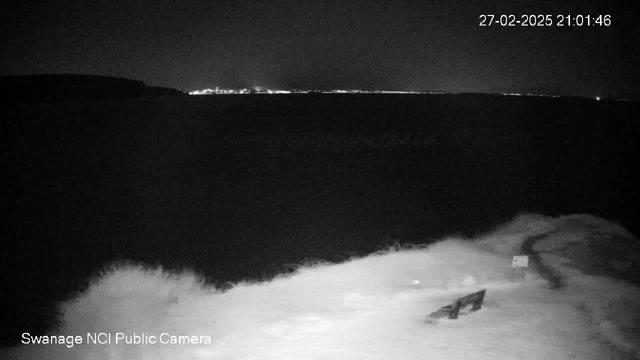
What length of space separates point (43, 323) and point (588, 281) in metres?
5.84

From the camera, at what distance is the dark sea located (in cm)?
737

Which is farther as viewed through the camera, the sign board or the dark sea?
the dark sea

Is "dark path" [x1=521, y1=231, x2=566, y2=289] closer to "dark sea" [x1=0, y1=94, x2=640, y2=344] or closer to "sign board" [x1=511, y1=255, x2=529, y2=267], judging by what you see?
"sign board" [x1=511, y1=255, x2=529, y2=267]

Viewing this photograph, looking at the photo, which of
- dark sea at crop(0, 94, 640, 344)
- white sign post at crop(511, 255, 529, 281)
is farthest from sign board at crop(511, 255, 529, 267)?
dark sea at crop(0, 94, 640, 344)

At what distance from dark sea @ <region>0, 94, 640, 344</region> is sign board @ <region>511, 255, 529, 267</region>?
1777 millimetres

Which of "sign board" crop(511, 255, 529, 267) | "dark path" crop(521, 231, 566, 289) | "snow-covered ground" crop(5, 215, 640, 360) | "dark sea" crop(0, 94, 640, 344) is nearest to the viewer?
"snow-covered ground" crop(5, 215, 640, 360)

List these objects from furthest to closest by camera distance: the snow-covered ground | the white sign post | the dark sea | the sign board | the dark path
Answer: the dark sea < the sign board < the white sign post < the dark path < the snow-covered ground

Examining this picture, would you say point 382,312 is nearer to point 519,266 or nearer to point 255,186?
point 519,266

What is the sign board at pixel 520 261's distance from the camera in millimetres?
5566

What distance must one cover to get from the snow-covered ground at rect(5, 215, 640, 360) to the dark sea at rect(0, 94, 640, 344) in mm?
849

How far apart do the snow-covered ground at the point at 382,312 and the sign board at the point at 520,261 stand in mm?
86

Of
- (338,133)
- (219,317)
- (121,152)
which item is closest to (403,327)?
(219,317)

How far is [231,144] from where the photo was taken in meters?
17.1

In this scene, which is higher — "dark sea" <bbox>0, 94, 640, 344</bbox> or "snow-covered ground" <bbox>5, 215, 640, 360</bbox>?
"dark sea" <bbox>0, 94, 640, 344</bbox>
